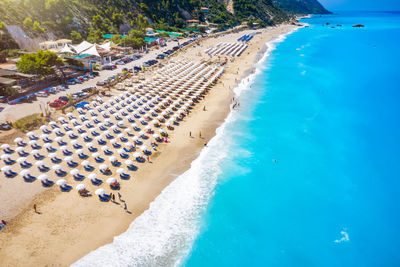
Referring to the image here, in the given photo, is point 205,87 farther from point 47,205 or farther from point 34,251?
point 34,251

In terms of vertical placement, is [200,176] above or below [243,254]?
above

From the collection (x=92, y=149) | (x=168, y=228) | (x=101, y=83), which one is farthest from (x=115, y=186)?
(x=101, y=83)

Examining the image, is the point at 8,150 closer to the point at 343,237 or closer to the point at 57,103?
the point at 57,103

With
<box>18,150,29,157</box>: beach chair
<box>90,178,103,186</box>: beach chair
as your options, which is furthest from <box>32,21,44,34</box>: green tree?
<box>90,178,103,186</box>: beach chair

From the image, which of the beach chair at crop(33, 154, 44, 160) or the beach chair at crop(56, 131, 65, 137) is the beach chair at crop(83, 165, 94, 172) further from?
the beach chair at crop(56, 131, 65, 137)

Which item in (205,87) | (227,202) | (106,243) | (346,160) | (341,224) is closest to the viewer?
(106,243)

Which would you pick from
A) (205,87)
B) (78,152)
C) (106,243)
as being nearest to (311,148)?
(205,87)

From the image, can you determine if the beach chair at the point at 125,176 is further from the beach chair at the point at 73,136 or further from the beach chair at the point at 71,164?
the beach chair at the point at 73,136
